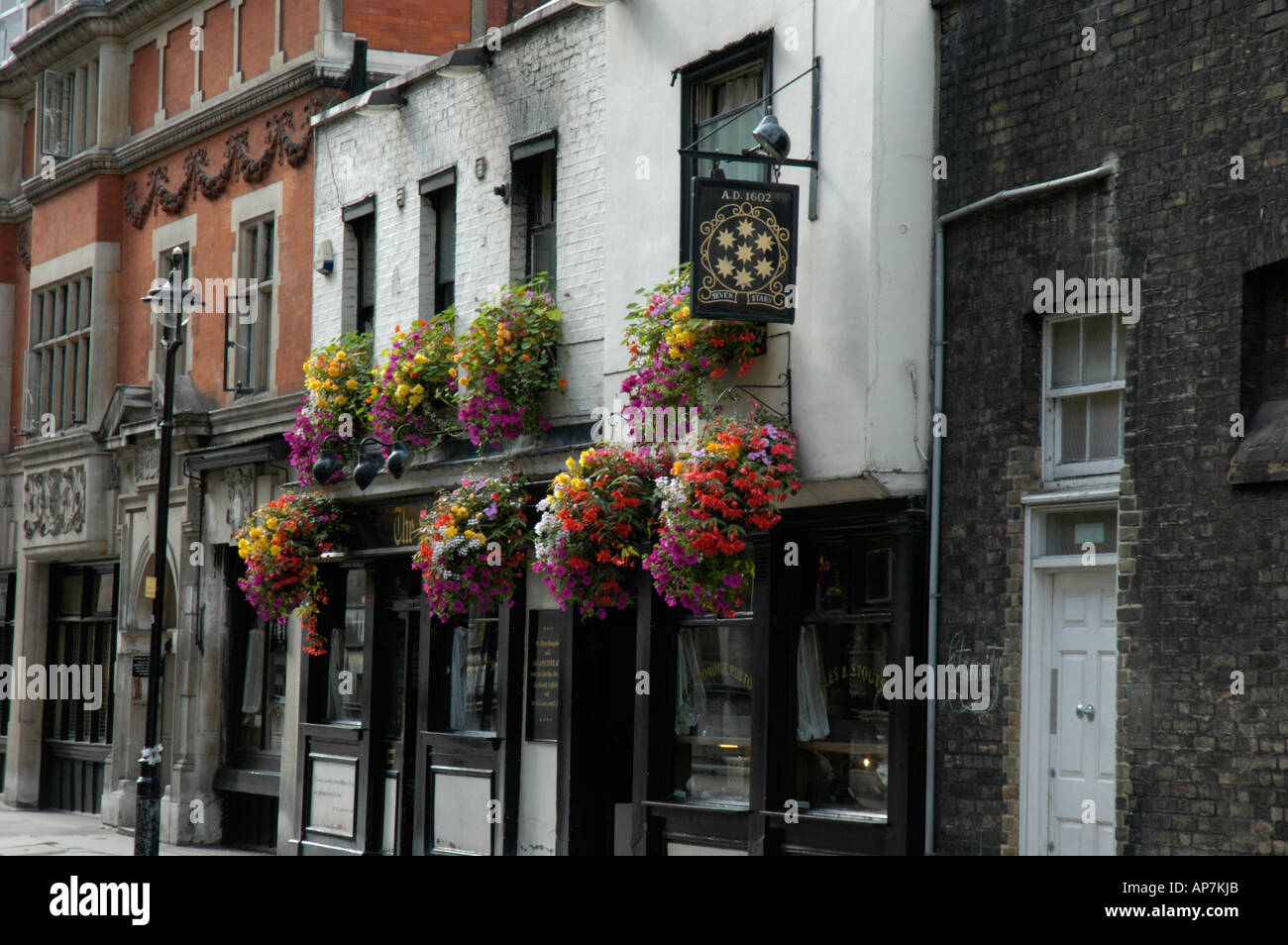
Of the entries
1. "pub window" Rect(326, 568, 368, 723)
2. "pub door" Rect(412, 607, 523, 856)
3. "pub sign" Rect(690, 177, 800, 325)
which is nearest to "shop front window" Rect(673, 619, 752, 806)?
"pub door" Rect(412, 607, 523, 856)

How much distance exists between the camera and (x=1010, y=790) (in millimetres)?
11633

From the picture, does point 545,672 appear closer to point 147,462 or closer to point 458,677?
point 458,677

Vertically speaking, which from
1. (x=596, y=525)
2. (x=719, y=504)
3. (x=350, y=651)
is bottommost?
(x=350, y=651)

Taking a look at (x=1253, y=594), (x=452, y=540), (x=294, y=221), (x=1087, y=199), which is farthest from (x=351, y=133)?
(x=1253, y=594)

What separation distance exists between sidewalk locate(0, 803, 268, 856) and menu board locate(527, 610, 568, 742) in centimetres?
571

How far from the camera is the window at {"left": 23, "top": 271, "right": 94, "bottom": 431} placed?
85.7 ft

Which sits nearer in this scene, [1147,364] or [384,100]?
[1147,364]

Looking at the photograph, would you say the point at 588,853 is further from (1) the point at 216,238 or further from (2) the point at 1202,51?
(1) the point at 216,238

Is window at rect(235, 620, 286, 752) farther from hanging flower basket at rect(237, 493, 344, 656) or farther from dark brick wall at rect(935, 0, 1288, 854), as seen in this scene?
dark brick wall at rect(935, 0, 1288, 854)

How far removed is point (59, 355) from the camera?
2703 cm

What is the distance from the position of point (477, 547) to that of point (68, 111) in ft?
47.3

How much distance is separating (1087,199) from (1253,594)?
2.81 metres

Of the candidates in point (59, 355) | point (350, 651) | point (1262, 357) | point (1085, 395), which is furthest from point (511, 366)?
point (59, 355)
